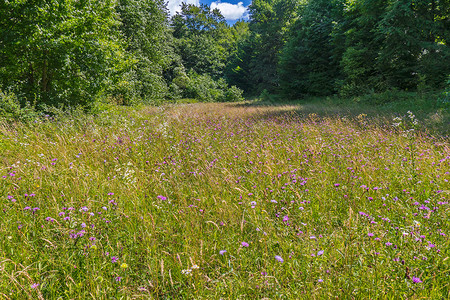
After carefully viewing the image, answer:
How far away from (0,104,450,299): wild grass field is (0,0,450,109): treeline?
13.7ft

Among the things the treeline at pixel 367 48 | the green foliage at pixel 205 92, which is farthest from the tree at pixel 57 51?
the green foliage at pixel 205 92

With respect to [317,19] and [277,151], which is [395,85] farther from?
[277,151]

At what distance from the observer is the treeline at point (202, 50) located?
23.3ft

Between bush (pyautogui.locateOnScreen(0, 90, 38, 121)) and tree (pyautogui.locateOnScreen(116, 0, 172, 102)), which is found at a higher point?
tree (pyautogui.locateOnScreen(116, 0, 172, 102))

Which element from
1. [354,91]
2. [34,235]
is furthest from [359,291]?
[354,91]

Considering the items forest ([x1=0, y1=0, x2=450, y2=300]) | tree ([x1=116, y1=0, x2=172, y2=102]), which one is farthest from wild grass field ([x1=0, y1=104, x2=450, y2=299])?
tree ([x1=116, y1=0, x2=172, y2=102])

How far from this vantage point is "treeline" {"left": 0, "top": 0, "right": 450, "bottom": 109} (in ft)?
23.3

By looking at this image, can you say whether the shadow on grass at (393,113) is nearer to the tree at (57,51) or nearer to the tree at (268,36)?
the tree at (57,51)

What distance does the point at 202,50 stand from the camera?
136ft

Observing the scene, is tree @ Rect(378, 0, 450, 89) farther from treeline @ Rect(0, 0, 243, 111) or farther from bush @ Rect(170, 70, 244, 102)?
bush @ Rect(170, 70, 244, 102)

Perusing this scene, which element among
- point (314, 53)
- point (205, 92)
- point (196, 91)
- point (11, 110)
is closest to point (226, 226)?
point (11, 110)

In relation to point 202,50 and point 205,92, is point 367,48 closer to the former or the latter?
point 205,92

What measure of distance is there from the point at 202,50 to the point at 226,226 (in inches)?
1719

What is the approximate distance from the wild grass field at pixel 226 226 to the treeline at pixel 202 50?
4179 mm
